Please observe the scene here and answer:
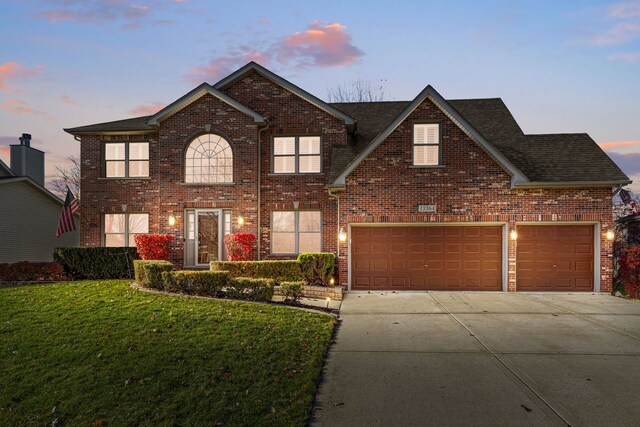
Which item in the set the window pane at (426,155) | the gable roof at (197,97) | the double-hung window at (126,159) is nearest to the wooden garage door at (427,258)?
the window pane at (426,155)

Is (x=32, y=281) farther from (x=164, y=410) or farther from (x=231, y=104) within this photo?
(x=164, y=410)

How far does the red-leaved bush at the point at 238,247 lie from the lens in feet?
48.9

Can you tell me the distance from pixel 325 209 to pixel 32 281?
33.8ft

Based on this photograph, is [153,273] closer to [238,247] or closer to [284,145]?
[238,247]

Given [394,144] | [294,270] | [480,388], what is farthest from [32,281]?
[480,388]

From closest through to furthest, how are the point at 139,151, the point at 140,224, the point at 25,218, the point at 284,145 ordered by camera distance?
the point at 284,145
the point at 140,224
the point at 139,151
the point at 25,218

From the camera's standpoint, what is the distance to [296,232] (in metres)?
16.0

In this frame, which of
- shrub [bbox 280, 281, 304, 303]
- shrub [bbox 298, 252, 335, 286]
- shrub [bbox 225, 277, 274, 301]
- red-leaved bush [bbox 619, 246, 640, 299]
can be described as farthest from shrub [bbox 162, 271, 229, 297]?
red-leaved bush [bbox 619, 246, 640, 299]

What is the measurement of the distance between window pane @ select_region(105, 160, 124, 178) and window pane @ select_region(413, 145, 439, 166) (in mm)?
11867

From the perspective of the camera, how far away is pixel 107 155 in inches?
671

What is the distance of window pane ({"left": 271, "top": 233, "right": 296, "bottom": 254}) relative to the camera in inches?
628

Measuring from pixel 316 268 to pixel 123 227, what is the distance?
8.81 metres

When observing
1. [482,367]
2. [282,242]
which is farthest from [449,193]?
[482,367]

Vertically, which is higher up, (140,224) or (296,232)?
(140,224)
